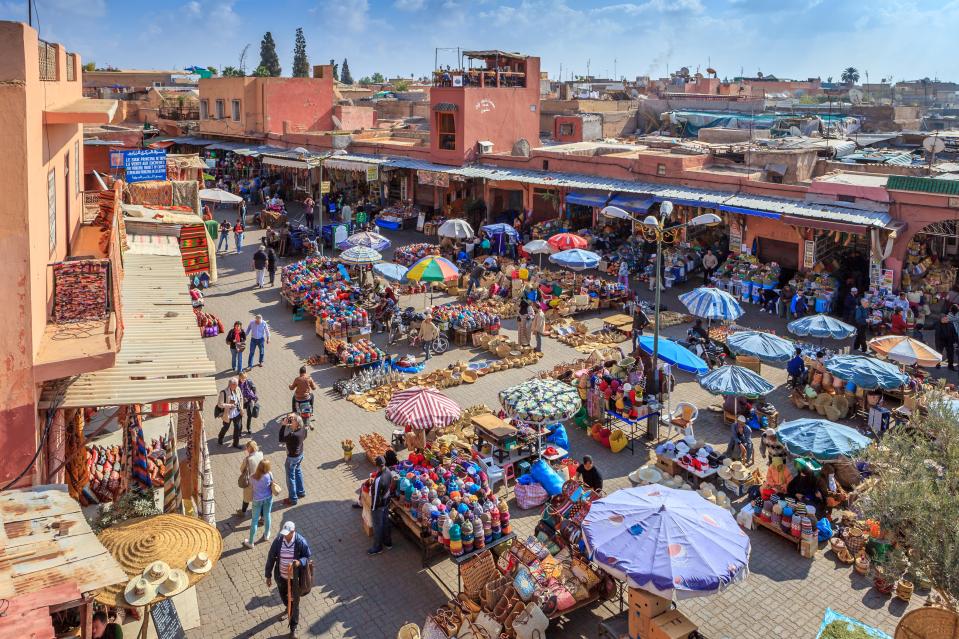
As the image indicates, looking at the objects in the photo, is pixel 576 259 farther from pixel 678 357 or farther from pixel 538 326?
pixel 678 357

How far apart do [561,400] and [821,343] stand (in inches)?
383

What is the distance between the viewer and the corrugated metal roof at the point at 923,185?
2019 centimetres

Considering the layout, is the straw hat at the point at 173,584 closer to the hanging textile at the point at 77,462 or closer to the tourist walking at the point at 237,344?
the hanging textile at the point at 77,462

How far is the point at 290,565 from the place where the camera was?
363 inches

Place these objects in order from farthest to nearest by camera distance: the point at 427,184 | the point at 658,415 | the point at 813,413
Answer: the point at 427,184 < the point at 813,413 < the point at 658,415

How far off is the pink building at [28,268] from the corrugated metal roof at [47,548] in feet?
2.39

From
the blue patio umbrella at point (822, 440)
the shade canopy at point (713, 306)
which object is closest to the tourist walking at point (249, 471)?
the blue patio umbrella at point (822, 440)

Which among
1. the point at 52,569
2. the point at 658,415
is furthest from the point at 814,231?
the point at 52,569

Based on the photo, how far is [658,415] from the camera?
48.8 ft

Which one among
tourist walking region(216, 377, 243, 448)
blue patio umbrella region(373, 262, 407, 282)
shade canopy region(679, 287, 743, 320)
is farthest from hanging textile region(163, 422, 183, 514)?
shade canopy region(679, 287, 743, 320)

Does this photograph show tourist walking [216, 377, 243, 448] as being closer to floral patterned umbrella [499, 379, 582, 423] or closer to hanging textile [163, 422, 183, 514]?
hanging textile [163, 422, 183, 514]

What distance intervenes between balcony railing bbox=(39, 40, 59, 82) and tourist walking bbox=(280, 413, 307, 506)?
19.0 ft

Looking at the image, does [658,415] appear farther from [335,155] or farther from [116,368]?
[335,155]

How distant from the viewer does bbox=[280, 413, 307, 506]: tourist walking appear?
12.0 meters
